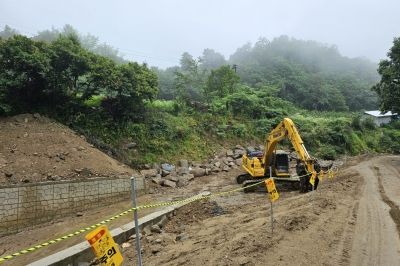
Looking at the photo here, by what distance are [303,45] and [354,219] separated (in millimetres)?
99571

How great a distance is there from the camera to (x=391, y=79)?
19.6 meters

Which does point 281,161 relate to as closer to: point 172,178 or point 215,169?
point 215,169

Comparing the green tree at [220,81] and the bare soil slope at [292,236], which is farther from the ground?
the green tree at [220,81]

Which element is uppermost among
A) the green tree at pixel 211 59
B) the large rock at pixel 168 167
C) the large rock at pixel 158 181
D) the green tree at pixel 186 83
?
the green tree at pixel 211 59

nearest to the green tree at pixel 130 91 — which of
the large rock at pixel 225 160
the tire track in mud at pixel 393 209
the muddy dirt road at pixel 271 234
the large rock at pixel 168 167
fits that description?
the large rock at pixel 168 167

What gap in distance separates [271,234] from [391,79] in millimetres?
20405

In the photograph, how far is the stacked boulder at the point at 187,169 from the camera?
1380 centimetres

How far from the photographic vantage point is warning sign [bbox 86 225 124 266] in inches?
113

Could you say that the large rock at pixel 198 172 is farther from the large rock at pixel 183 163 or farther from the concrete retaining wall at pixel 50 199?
the concrete retaining wall at pixel 50 199

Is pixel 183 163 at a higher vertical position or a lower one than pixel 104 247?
higher

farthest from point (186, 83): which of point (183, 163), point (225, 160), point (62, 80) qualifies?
point (62, 80)

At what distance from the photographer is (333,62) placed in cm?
8938

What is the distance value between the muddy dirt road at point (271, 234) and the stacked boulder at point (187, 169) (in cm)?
317

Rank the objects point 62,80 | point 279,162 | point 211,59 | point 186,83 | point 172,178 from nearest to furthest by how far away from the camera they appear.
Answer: point 279,162
point 62,80
point 172,178
point 186,83
point 211,59
